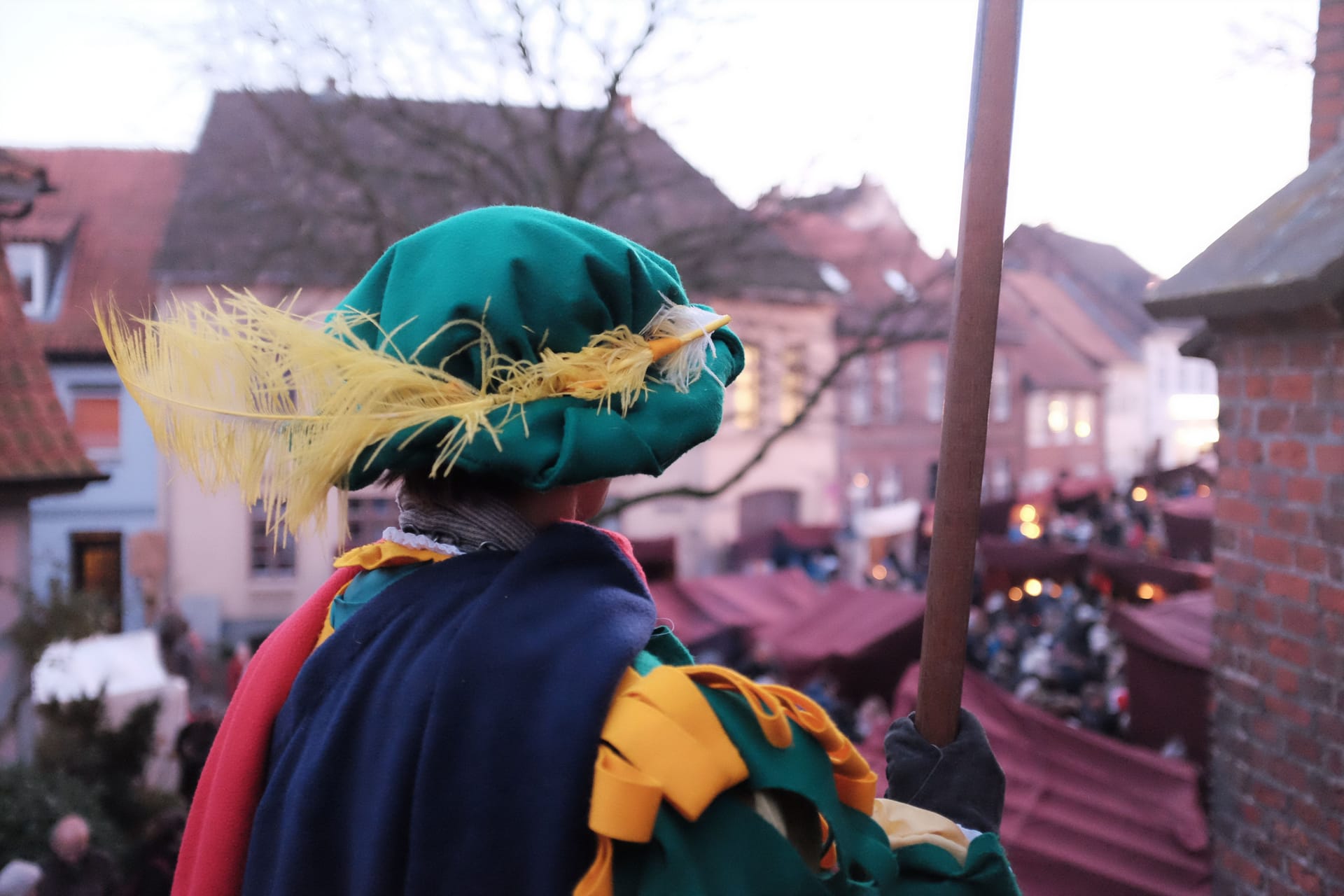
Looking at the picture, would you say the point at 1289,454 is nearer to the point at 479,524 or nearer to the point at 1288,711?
the point at 1288,711

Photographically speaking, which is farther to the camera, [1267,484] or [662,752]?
[1267,484]

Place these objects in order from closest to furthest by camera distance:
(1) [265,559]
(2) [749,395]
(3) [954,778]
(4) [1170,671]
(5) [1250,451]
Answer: (3) [954,778]
(5) [1250,451]
(4) [1170,671]
(1) [265,559]
(2) [749,395]

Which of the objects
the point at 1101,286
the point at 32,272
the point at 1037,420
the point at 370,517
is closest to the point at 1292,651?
the point at 370,517

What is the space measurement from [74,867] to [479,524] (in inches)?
201

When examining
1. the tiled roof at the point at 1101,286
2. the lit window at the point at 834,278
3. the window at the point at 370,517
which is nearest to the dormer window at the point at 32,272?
the window at the point at 370,517

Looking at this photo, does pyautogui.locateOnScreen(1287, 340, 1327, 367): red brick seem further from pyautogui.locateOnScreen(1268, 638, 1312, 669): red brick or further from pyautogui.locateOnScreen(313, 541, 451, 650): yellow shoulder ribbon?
pyautogui.locateOnScreen(313, 541, 451, 650): yellow shoulder ribbon

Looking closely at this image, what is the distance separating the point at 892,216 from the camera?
Result: 22.5m

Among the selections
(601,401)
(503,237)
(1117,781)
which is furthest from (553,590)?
(1117,781)

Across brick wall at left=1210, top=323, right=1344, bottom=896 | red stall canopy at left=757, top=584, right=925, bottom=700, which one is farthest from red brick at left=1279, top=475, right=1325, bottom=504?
red stall canopy at left=757, top=584, right=925, bottom=700

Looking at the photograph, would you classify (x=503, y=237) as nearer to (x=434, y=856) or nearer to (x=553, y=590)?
(x=553, y=590)

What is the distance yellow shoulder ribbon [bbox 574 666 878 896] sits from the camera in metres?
1.02

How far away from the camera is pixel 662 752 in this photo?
40.9 inches

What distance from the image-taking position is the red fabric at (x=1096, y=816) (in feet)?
14.0

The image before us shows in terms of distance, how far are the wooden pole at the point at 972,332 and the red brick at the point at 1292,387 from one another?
1.55 meters
